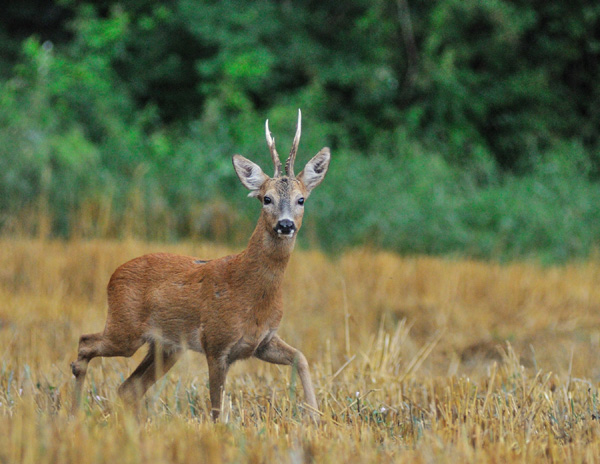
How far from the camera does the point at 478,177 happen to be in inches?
616

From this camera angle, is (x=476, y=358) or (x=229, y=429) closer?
(x=229, y=429)

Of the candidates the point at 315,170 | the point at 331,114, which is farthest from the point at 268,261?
the point at 331,114

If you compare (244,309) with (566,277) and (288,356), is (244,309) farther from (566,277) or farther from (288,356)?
(566,277)

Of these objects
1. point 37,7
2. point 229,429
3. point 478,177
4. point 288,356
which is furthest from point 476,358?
point 37,7

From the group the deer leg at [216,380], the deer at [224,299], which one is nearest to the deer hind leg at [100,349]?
the deer at [224,299]

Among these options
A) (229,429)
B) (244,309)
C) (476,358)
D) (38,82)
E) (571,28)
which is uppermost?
(571,28)

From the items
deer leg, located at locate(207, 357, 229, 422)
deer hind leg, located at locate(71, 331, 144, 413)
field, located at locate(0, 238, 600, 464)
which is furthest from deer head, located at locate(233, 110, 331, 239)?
deer hind leg, located at locate(71, 331, 144, 413)

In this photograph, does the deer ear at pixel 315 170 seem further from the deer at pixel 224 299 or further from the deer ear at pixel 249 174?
the deer ear at pixel 249 174

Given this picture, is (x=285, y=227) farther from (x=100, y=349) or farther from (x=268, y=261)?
(x=100, y=349)

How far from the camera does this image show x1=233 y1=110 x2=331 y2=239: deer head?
3.88 metres

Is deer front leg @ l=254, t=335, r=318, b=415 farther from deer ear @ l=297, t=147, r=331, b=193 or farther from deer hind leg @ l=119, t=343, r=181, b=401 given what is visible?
deer ear @ l=297, t=147, r=331, b=193

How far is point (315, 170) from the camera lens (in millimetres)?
4301

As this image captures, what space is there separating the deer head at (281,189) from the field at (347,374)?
29.4 inches

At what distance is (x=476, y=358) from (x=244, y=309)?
446 cm
